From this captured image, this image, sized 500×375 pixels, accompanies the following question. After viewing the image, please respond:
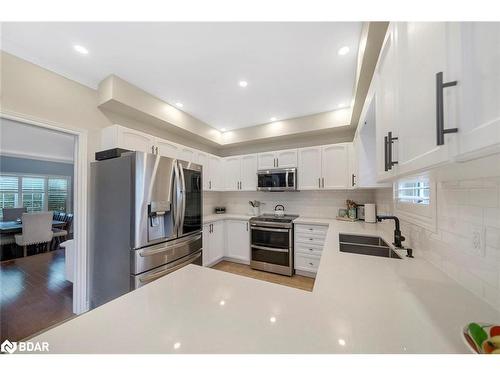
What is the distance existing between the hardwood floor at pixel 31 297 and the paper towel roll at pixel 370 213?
12.4 feet

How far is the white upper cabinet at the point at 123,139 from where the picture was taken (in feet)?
6.65

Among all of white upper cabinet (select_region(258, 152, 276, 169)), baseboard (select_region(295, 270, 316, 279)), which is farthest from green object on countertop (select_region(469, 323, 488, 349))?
white upper cabinet (select_region(258, 152, 276, 169))

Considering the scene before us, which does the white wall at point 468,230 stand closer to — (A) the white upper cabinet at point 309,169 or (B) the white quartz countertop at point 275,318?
(B) the white quartz countertop at point 275,318

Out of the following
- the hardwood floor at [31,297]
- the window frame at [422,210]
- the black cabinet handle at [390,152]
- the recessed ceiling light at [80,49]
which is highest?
the recessed ceiling light at [80,49]

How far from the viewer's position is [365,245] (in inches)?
72.0

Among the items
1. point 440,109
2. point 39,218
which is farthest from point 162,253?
point 39,218

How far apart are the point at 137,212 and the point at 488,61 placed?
7.07ft

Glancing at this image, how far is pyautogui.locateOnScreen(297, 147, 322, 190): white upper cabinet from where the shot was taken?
10.1ft

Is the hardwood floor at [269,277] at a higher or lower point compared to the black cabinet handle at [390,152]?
lower

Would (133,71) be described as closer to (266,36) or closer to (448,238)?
(266,36)

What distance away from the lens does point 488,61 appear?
16.8 inches

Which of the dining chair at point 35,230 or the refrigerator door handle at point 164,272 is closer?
the refrigerator door handle at point 164,272

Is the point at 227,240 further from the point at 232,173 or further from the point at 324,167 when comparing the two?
the point at 324,167

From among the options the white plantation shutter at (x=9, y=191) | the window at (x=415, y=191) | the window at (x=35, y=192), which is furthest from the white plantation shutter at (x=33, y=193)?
the window at (x=415, y=191)
